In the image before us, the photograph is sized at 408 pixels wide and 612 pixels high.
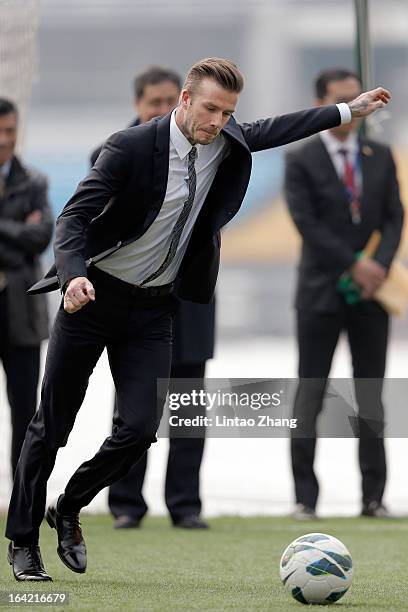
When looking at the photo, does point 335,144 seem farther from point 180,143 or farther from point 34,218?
point 180,143

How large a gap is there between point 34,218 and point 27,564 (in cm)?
271

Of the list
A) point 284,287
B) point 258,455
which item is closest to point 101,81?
point 284,287

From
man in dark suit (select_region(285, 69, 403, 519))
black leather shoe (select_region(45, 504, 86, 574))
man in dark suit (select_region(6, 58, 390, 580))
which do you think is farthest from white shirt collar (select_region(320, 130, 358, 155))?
black leather shoe (select_region(45, 504, 86, 574))

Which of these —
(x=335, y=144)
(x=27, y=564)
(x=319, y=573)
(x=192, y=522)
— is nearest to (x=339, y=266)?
(x=335, y=144)

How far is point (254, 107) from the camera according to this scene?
18.0 m

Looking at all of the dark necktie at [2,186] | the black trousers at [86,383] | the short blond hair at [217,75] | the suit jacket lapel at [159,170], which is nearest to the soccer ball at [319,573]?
the black trousers at [86,383]

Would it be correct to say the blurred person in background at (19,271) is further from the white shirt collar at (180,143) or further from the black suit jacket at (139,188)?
the white shirt collar at (180,143)

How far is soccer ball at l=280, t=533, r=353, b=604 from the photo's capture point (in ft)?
13.9

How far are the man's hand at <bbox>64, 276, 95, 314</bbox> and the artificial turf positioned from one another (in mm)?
946

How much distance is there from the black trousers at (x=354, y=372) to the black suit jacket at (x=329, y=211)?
0.12 meters

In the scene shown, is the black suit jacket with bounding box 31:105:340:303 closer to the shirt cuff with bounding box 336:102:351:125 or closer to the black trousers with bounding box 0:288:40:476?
the shirt cuff with bounding box 336:102:351:125

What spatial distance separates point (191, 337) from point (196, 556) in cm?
150

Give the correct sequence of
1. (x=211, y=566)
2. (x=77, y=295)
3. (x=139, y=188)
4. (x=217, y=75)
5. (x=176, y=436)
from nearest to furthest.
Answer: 1. (x=77, y=295)
2. (x=217, y=75)
3. (x=139, y=188)
4. (x=211, y=566)
5. (x=176, y=436)

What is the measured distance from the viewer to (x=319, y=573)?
4.25 m
